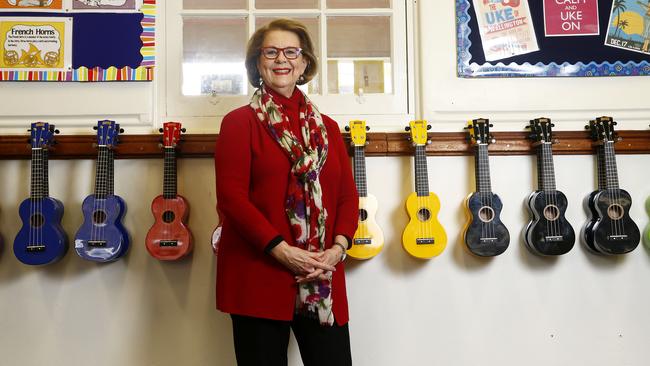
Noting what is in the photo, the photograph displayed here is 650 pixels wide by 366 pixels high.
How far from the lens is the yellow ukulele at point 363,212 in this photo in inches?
69.0

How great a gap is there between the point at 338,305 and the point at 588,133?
4.05ft

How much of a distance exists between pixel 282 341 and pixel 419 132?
91cm

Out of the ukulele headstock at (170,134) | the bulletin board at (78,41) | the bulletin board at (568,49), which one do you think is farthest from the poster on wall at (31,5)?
the bulletin board at (568,49)

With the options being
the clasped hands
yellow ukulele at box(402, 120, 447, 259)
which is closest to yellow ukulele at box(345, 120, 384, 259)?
yellow ukulele at box(402, 120, 447, 259)

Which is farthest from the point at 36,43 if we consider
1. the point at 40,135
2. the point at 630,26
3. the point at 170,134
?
the point at 630,26

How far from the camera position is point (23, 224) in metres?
1.76

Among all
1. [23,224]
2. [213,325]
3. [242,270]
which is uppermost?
[23,224]

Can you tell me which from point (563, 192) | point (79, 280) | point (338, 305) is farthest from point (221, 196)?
point (563, 192)

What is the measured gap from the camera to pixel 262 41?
1417mm

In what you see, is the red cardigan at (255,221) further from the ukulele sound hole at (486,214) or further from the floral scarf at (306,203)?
the ukulele sound hole at (486,214)

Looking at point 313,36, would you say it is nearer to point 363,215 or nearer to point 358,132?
point 358,132

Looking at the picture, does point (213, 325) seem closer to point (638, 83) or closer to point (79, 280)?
point (79, 280)

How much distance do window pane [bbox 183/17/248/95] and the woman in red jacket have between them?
610 millimetres

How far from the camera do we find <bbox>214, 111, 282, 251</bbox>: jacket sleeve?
1.22 metres
